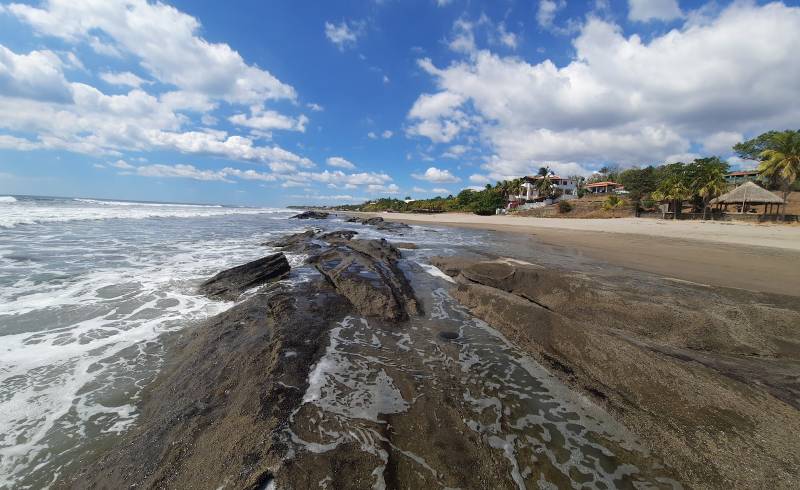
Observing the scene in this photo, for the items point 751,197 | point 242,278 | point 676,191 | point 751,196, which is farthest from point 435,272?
point 676,191

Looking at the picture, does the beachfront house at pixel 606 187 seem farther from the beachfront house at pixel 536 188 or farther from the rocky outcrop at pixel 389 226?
the rocky outcrop at pixel 389 226

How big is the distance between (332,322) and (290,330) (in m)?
0.95

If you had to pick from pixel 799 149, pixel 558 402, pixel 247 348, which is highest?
pixel 799 149

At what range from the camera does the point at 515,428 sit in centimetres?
337

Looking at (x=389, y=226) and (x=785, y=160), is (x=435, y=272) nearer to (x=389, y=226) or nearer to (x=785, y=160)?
(x=389, y=226)

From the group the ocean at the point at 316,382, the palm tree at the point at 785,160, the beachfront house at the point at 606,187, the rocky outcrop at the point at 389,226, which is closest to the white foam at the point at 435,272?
the ocean at the point at 316,382

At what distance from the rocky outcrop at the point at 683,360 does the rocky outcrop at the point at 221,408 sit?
12.7 ft

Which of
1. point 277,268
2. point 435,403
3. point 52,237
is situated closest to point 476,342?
point 435,403

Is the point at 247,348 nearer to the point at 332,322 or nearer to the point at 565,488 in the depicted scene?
the point at 332,322

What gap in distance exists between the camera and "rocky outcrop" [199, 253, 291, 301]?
26.3 feet

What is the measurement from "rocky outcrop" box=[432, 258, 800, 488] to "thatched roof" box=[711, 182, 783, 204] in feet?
130

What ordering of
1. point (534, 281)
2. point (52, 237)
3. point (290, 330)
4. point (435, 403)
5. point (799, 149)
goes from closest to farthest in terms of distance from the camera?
1. point (435, 403)
2. point (290, 330)
3. point (534, 281)
4. point (52, 237)
5. point (799, 149)

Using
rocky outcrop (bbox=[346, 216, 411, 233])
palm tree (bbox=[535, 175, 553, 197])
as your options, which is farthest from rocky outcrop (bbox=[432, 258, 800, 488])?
palm tree (bbox=[535, 175, 553, 197])

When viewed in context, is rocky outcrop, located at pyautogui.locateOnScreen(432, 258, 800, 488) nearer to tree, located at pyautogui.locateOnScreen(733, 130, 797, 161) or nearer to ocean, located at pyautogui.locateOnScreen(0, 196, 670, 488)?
ocean, located at pyautogui.locateOnScreen(0, 196, 670, 488)
